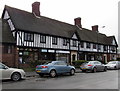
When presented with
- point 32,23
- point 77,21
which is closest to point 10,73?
point 32,23

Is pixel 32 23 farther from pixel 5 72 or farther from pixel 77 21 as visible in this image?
pixel 77 21

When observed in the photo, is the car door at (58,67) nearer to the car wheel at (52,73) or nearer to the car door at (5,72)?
the car wheel at (52,73)

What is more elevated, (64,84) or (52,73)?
(52,73)

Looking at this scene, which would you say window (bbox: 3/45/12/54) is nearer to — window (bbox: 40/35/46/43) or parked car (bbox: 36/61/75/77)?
window (bbox: 40/35/46/43)

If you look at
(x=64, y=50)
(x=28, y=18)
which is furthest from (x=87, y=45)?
(x=28, y=18)

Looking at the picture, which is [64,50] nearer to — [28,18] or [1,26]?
[28,18]

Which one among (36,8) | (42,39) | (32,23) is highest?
(36,8)

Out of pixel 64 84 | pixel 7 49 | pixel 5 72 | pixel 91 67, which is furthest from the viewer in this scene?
pixel 7 49

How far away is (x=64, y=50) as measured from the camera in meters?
25.4

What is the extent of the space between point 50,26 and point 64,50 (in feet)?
16.5

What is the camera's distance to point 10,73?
34.2 feet

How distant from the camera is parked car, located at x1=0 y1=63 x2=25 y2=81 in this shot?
10.1 meters

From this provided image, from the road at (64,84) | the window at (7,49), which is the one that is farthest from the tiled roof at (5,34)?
the road at (64,84)

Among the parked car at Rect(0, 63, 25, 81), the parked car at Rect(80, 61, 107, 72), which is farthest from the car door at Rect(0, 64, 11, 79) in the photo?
the parked car at Rect(80, 61, 107, 72)
